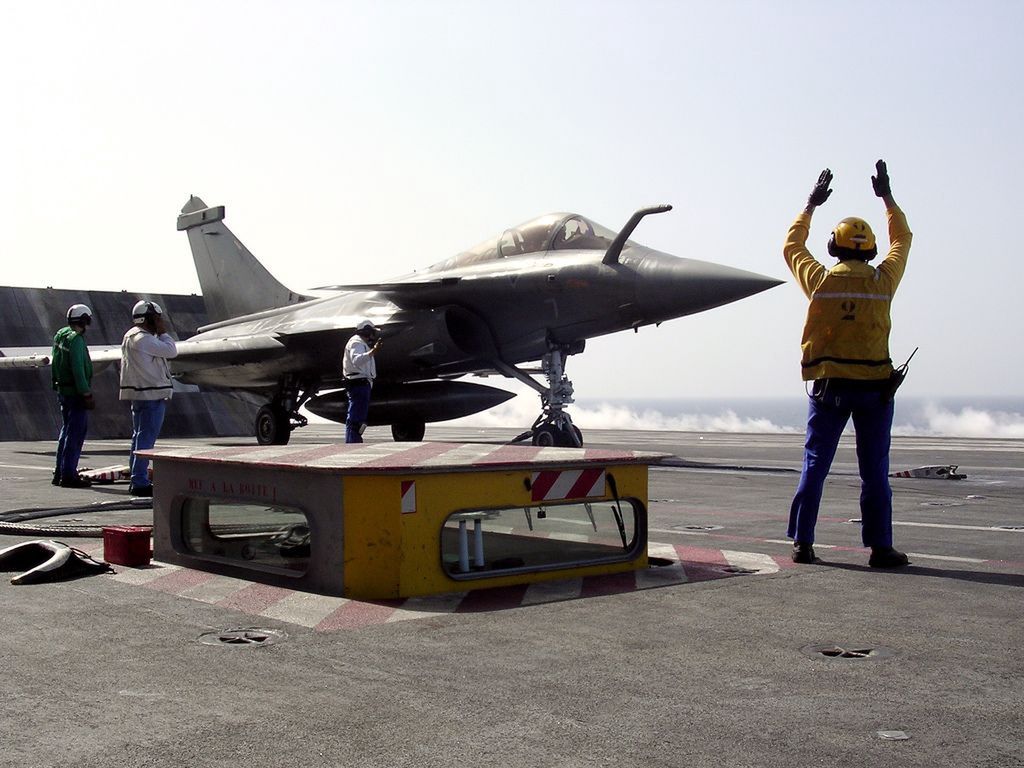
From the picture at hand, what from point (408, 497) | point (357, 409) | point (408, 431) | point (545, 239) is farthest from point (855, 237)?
point (408, 431)

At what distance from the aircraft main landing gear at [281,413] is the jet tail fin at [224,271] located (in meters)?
3.76

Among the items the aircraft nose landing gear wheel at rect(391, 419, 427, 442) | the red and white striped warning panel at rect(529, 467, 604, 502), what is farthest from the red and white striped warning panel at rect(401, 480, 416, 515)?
the aircraft nose landing gear wheel at rect(391, 419, 427, 442)

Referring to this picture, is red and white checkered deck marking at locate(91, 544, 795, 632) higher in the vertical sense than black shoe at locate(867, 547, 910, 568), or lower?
lower

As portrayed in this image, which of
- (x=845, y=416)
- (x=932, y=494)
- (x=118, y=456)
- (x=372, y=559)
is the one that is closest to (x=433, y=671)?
(x=372, y=559)

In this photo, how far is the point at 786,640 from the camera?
174 inches

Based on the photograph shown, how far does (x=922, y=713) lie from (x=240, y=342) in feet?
56.3

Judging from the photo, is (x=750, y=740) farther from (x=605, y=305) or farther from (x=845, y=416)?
(x=605, y=305)

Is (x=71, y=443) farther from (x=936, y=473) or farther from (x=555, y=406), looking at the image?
(x=936, y=473)

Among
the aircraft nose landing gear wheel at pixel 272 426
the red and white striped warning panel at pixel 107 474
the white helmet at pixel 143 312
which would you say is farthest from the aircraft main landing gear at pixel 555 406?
the white helmet at pixel 143 312

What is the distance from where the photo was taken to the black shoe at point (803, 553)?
21.2ft

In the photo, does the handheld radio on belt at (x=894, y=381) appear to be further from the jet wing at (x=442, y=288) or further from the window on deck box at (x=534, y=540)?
the jet wing at (x=442, y=288)

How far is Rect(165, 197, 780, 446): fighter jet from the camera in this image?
14656 millimetres

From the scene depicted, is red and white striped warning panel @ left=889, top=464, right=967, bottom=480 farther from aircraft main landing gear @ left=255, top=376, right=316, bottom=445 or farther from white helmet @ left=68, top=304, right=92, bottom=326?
aircraft main landing gear @ left=255, top=376, right=316, bottom=445

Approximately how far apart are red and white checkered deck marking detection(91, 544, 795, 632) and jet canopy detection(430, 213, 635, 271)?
932 centimetres
